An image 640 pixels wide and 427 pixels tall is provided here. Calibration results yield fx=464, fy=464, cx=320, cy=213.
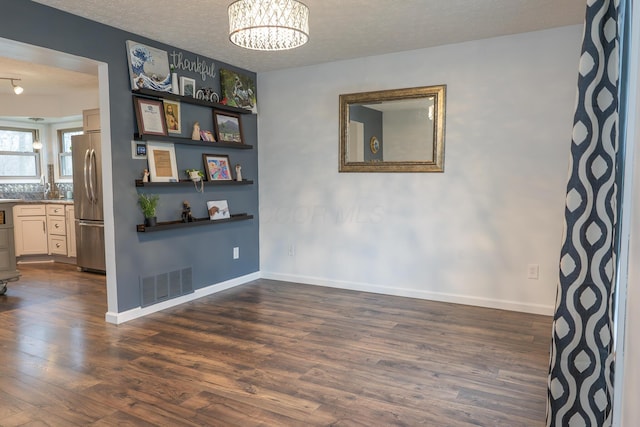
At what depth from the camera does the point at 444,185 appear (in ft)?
14.0

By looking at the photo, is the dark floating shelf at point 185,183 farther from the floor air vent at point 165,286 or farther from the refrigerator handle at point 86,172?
the refrigerator handle at point 86,172

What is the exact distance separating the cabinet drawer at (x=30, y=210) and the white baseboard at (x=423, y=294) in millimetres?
3623

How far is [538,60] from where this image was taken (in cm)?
381

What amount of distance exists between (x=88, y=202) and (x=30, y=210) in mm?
1464

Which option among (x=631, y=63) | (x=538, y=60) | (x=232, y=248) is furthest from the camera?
(x=232, y=248)

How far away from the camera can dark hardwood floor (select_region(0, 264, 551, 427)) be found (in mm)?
2332

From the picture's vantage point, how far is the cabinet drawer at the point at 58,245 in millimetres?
6496

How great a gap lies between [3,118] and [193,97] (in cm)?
448

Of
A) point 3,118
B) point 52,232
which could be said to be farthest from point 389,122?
point 3,118

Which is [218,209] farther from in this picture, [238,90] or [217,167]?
[238,90]

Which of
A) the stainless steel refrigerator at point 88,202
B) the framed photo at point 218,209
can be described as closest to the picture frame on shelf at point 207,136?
the framed photo at point 218,209

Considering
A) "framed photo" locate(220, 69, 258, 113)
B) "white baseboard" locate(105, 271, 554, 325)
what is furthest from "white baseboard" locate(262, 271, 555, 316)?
"framed photo" locate(220, 69, 258, 113)

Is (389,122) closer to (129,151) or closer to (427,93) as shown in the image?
(427,93)

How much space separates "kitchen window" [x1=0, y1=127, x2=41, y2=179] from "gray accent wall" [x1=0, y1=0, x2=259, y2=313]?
14.2 feet
